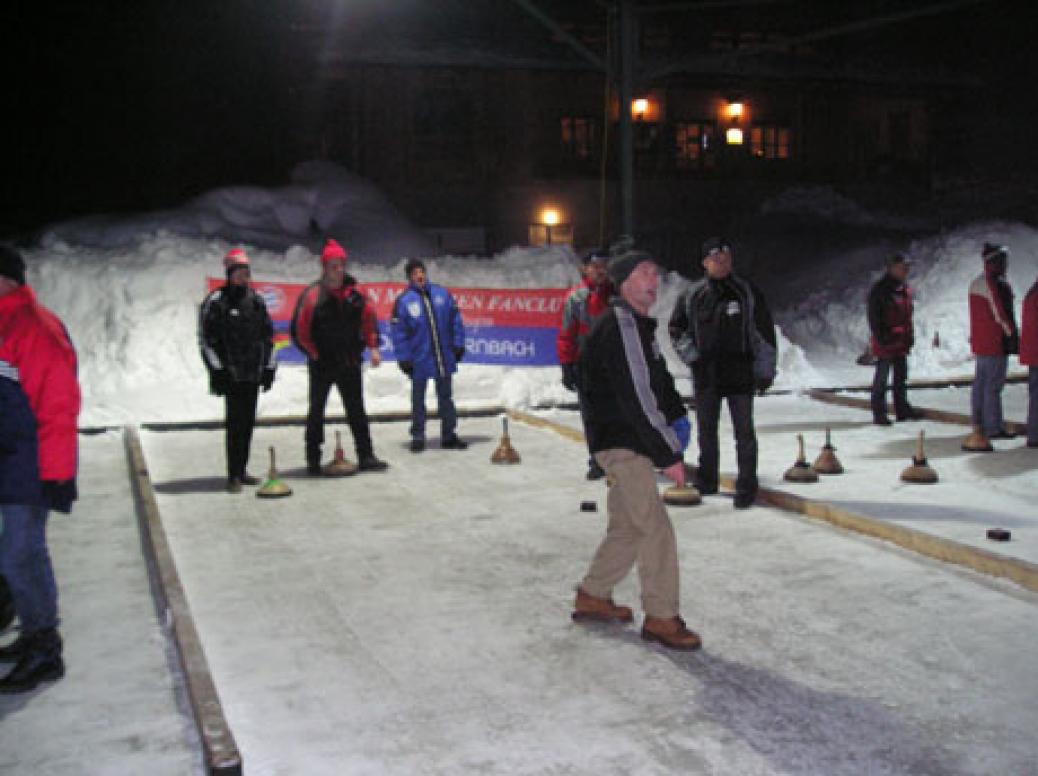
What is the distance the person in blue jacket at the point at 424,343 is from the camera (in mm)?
12719

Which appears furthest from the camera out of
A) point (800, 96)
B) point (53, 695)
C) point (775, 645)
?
point (800, 96)

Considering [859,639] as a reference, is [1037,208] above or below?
above

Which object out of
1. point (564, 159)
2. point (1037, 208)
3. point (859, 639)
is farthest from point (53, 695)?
point (1037, 208)

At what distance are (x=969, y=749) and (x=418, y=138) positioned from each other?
32.2 m

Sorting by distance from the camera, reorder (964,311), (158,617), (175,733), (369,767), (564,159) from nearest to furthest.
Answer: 1. (369,767)
2. (175,733)
3. (158,617)
4. (964,311)
5. (564,159)

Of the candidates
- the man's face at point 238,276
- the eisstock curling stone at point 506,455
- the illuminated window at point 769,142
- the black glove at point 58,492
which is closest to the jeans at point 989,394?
the eisstock curling stone at point 506,455

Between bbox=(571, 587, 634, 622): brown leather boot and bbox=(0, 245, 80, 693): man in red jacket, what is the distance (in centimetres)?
275

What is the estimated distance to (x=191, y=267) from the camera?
62.1 ft

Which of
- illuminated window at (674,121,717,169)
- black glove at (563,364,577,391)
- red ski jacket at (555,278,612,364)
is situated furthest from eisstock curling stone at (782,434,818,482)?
illuminated window at (674,121,717,169)

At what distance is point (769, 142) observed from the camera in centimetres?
4097

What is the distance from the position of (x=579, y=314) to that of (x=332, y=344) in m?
2.59

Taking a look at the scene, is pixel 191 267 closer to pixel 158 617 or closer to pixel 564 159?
pixel 158 617

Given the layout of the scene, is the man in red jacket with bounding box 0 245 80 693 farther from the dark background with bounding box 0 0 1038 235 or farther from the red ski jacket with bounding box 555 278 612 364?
the dark background with bounding box 0 0 1038 235

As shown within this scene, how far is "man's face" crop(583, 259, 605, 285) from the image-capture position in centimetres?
1042
